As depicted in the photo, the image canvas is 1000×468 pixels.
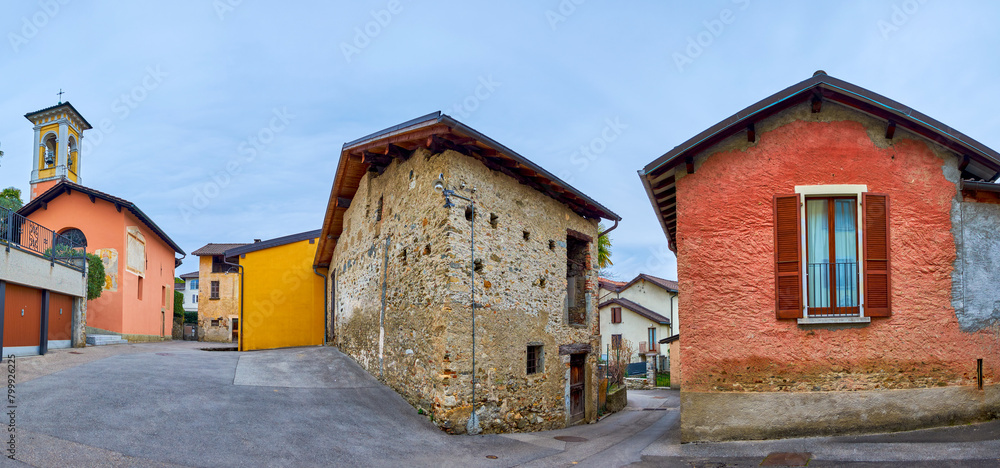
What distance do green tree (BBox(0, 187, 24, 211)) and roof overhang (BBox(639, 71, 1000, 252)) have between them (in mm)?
27497

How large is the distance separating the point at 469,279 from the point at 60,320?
496 inches

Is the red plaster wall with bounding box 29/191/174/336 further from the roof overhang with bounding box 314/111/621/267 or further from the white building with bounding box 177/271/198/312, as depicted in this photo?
the white building with bounding box 177/271/198/312

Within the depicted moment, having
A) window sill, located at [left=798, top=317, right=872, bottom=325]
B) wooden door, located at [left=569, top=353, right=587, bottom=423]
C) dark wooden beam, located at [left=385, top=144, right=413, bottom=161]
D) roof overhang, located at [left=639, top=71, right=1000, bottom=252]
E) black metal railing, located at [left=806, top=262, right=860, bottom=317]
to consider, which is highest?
dark wooden beam, located at [left=385, top=144, right=413, bottom=161]

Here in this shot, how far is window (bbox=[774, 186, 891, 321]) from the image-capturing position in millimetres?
8570

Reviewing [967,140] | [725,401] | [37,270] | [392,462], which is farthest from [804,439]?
[37,270]

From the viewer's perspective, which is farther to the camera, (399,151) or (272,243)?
(272,243)

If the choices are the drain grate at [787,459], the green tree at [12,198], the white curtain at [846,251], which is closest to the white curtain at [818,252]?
the white curtain at [846,251]

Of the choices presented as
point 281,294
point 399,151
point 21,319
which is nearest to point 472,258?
point 399,151

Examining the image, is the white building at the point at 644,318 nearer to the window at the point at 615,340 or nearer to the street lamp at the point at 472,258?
the window at the point at 615,340

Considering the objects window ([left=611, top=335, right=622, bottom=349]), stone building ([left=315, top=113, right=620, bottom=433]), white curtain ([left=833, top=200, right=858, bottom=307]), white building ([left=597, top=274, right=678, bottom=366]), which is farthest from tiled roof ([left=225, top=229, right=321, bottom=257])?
window ([left=611, top=335, right=622, bottom=349])

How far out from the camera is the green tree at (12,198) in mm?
25881

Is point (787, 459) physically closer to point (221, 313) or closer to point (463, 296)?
point (463, 296)

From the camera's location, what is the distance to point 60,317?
649 inches

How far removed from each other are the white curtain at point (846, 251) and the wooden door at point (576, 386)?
Result: 694 centimetres
